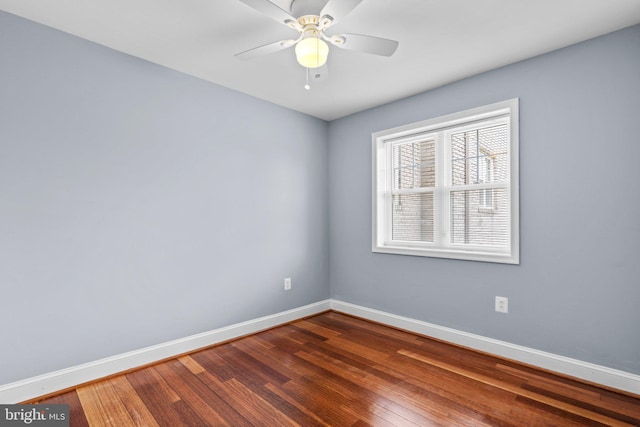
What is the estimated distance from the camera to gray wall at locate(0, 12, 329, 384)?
1993 mm

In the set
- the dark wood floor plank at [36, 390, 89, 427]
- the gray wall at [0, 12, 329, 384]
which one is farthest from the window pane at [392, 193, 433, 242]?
the dark wood floor plank at [36, 390, 89, 427]

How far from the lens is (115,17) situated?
6.48 feet

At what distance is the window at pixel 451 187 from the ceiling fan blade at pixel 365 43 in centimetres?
134

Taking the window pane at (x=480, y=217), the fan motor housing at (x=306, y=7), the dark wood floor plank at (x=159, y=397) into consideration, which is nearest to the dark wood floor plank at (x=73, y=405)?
Result: the dark wood floor plank at (x=159, y=397)

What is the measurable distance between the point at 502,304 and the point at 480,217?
0.76m

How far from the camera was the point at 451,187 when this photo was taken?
9.94 feet

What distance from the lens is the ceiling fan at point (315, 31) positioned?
1576 millimetres

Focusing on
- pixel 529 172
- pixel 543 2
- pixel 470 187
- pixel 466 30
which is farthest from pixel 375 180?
pixel 543 2

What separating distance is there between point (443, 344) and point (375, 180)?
1.76 m

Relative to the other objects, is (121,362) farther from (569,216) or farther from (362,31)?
(569,216)

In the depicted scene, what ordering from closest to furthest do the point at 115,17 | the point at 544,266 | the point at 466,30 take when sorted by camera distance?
1. the point at 115,17
2. the point at 466,30
3. the point at 544,266

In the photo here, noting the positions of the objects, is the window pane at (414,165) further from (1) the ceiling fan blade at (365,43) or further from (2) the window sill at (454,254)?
(1) the ceiling fan blade at (365,43)

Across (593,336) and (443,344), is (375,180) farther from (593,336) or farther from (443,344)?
(593,336)

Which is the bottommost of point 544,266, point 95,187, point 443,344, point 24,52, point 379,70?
point 443,344
